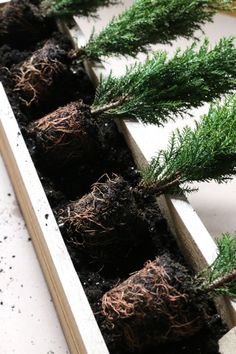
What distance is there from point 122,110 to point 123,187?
0.21 meters

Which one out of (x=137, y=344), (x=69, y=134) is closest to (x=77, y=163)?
(x=69, y=134)

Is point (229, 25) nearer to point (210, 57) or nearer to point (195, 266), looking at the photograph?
point (210, 57)

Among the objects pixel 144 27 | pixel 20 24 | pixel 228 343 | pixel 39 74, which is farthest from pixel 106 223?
pixel 20 24

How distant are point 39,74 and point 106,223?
0.41m

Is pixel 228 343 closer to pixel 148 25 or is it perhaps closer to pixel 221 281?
pixel 221 281

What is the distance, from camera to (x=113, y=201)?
1051 mm

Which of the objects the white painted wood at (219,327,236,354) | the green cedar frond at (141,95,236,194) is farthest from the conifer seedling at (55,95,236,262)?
the white painted wood at (219,327,236,354)

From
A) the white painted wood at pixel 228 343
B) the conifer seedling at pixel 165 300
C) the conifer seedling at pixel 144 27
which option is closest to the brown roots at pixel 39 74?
the conifer seedling at pixel 144 27

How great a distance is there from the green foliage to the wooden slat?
0.25 m

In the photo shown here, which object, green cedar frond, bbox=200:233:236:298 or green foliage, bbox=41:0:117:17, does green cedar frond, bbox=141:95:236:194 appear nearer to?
green cedar frond, bbox=200:233:236:298

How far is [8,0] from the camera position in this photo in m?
1.46

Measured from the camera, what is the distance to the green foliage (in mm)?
1437

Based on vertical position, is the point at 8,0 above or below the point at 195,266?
above

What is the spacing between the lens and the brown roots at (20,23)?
1406 mm
